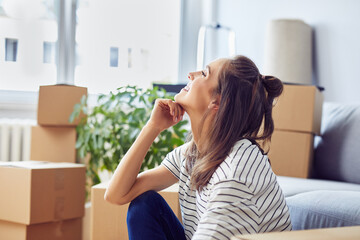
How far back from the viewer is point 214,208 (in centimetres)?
92

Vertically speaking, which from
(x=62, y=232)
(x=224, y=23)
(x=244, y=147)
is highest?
(x=224, y=23)

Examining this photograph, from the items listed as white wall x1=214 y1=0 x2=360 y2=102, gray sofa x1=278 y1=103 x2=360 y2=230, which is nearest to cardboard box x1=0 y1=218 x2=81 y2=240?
gray sofa x1=278 y1=103 x2=360 y2=230

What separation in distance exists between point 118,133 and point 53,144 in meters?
0.39

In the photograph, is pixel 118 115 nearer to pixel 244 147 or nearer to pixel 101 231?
pixel 101 231

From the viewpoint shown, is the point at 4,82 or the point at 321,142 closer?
the point at 321,142

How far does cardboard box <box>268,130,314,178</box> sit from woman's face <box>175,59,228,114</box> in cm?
109

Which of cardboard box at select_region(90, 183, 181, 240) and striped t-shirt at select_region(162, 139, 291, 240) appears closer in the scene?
striped t-shirt at select_region(162, 139, 291, 240)

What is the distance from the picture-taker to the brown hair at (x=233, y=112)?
3.42 ft

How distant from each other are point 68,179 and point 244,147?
124cm

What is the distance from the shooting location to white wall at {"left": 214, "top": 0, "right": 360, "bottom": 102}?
8.29ft

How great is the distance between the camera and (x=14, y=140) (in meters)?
2.59

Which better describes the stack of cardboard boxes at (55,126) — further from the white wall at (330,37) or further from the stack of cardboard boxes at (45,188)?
the white wall at (330,37)

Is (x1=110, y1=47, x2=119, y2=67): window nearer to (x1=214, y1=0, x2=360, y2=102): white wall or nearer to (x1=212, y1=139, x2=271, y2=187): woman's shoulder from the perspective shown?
(x1=214, y1=0, x2=360, y2=102): white wall

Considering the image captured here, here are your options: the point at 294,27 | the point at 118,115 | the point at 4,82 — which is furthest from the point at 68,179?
the point at 294,27
